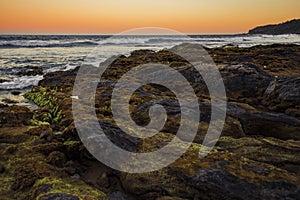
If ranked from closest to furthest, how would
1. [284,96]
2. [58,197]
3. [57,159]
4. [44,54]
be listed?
[58,197], [57,159], [284,96], [44,54]

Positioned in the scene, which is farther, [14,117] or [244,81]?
[244,81]

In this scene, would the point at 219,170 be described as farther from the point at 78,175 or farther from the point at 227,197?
the point at 78,175

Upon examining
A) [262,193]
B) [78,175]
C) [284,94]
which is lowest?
[78,175]

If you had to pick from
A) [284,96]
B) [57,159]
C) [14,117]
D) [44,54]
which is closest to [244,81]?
[284,96]

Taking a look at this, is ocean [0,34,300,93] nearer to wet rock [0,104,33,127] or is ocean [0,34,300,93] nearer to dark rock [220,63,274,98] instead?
wet rock [0,104,33,127]

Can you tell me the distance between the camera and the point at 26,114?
9562mm

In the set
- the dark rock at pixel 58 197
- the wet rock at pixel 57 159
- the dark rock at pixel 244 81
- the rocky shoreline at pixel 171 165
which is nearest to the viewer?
the dark rock at pixel 58 197

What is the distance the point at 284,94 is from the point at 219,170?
526 centimetres

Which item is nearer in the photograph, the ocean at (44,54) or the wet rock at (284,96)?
the wet rock at (284,96)

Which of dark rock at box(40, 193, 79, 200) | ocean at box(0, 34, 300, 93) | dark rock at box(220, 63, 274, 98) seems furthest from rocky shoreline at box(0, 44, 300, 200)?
ocean at box(0, 34, 300, 93)

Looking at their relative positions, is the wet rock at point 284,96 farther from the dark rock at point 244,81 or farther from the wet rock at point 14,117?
the wet rock at point 14,117

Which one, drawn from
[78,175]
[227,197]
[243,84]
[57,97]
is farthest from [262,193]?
[57,97]

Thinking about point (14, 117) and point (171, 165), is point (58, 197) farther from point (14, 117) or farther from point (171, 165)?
point (14, 117)

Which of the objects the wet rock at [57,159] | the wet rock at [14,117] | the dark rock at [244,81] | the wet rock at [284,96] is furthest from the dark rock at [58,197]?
the dark rock at [244,81]
